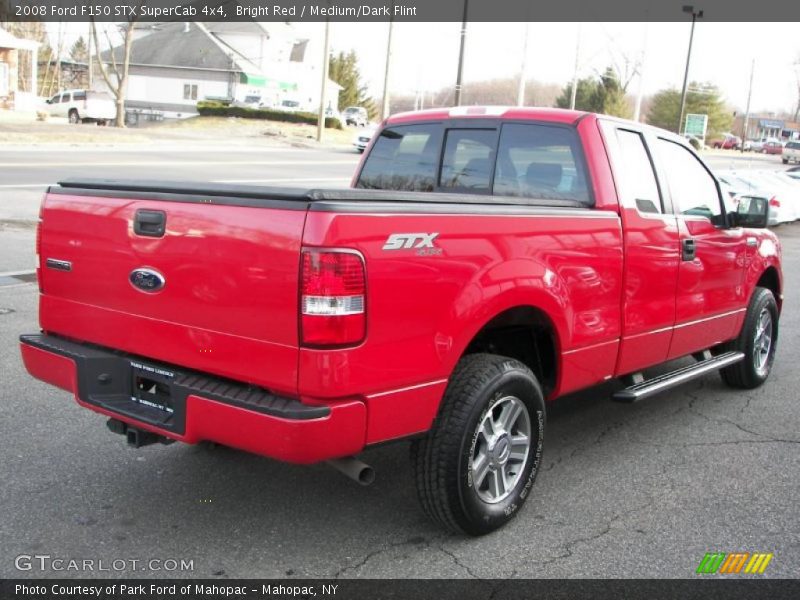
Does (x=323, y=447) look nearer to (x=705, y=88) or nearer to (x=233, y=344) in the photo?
(x=233, y=344)

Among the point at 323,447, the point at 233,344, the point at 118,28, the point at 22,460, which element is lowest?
the point at 22,460

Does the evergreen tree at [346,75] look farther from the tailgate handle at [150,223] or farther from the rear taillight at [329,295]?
the rear taillight at [329,295]

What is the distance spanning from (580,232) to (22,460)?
3.15 meters

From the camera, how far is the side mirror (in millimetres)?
5793

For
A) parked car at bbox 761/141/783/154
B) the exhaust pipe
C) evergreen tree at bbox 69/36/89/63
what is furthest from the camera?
evergreen tree at bbox 69/36/89/63

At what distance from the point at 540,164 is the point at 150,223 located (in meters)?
2.34

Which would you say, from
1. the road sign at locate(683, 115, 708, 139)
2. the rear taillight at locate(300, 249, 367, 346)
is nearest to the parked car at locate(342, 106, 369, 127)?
the road sign at locate(683, 115, 708, 139)

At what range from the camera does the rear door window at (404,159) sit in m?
5.24

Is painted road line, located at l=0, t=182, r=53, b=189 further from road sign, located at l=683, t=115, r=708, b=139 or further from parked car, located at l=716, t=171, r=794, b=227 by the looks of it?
road sign, located at l=683, t=115, r=708, b=139

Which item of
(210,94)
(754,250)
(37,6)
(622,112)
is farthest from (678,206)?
(622,112)

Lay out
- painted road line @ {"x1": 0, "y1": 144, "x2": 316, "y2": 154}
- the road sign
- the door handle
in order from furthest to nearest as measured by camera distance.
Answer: the road sign < painted road line @ {"x1": 0, "y1": 144, "x2": 316, "y2": 154} < the door handle

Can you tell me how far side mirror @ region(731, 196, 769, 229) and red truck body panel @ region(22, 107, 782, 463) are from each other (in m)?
1.69

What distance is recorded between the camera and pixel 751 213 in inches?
229
